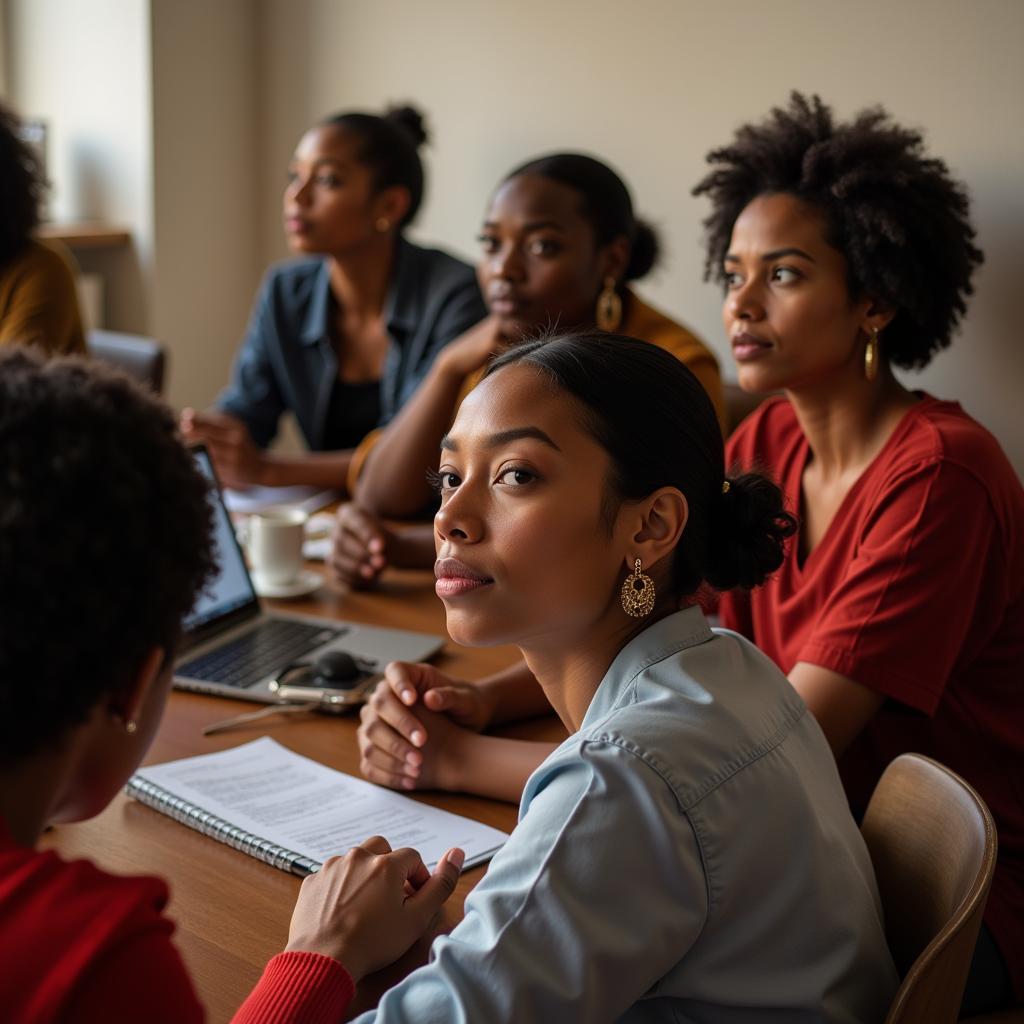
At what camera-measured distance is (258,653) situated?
5.30 feet

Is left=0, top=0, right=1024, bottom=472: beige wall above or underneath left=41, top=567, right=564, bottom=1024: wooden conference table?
above

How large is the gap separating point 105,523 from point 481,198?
2.73 m

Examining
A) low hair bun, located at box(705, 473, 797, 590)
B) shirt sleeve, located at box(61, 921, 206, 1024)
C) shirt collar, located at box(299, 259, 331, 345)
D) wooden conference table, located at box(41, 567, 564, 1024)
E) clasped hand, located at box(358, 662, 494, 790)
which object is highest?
A: low hair bun, located at box(705, 473, 797, 590)

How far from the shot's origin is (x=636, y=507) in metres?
1.05

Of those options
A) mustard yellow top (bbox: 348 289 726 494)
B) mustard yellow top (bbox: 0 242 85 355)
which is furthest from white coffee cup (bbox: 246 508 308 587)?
mustard yellow top (bbox: 0 242 85 355)

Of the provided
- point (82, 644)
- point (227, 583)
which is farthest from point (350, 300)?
point (82, 644)

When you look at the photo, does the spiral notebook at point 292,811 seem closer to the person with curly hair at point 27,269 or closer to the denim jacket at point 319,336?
the person with curly hair at point 27,269

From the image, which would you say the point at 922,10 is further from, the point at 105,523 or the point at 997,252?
the point at 105,523

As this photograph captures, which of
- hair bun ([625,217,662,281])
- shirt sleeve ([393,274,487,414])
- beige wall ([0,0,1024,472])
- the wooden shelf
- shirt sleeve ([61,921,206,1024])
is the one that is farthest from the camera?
the wooden shelf

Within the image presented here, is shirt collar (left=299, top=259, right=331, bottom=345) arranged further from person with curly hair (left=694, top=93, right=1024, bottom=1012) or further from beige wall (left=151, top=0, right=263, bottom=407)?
person with curly hair (left=694, top=93, right=1024, bottom=1012)

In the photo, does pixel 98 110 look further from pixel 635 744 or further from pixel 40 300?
pixel 635 744

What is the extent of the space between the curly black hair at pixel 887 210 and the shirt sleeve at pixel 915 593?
0.35 meters

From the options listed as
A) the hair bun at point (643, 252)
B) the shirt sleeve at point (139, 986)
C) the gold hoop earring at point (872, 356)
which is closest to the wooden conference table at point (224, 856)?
the shirt sleeve at point (139, 986)

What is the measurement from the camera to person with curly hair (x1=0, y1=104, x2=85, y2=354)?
8.05 feet
